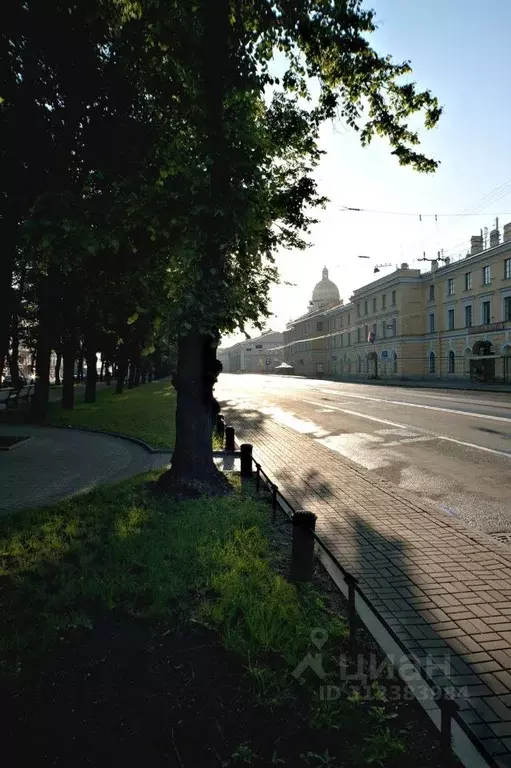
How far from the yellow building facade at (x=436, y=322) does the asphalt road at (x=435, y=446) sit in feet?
88.2

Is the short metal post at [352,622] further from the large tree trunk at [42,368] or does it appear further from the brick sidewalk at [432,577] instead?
the large tree trunk at [42,368]

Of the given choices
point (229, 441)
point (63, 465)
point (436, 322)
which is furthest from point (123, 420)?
point (436, 322)

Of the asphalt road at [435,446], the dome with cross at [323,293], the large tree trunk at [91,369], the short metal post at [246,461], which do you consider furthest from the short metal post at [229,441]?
the dome with cross at [323,293]

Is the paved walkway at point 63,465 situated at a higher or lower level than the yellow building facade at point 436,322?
lower

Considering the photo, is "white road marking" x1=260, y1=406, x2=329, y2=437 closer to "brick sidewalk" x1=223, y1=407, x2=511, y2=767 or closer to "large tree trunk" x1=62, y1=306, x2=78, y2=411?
"brick sidewalk" x1=223, y1=407, x2=511, y2=767

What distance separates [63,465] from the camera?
10453mm

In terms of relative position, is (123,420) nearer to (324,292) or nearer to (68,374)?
(68,374)

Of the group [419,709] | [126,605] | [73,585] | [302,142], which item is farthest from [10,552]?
[302,142]

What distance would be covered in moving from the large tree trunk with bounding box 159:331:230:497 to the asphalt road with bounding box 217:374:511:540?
3764 mm

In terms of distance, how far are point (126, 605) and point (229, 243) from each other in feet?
17.4

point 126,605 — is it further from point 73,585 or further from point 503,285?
point 503,285

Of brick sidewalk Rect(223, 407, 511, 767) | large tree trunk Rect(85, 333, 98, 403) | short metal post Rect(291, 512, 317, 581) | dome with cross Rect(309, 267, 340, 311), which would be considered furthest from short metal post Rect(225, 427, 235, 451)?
dome with cross Rect(309, 267, 340, 311)

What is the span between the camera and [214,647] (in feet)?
11.8

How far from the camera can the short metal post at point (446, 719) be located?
2404 millimetres
